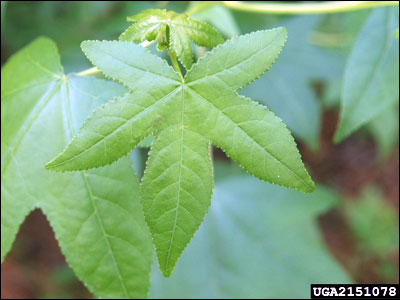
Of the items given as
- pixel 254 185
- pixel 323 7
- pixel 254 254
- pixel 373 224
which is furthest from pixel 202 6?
pixel 373 224

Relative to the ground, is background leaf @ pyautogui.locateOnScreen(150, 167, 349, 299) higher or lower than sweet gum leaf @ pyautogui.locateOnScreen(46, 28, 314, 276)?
lower

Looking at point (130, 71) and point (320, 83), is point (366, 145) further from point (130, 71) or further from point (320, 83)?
point (130, 71)

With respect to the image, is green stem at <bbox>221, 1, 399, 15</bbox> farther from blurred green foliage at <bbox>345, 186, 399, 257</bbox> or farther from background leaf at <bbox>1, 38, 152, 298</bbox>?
blurred green foliage at <bbox>345, 186, 399, 257</bbox>

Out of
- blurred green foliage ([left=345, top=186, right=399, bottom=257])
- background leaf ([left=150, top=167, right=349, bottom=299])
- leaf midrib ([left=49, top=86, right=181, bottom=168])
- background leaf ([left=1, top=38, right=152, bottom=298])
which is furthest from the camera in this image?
blurred green foliage ([left=345, top=186, right=399, bottom=257])

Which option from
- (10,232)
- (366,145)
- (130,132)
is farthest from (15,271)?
(366,145)

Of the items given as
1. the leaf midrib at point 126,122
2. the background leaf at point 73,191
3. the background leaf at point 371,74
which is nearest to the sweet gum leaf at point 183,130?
the leaf midrib at point 126,122

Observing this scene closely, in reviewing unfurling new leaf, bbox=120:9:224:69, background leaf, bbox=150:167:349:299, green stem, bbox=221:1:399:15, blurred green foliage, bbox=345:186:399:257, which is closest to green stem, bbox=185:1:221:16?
green stem, bbox=221:1:399:15
